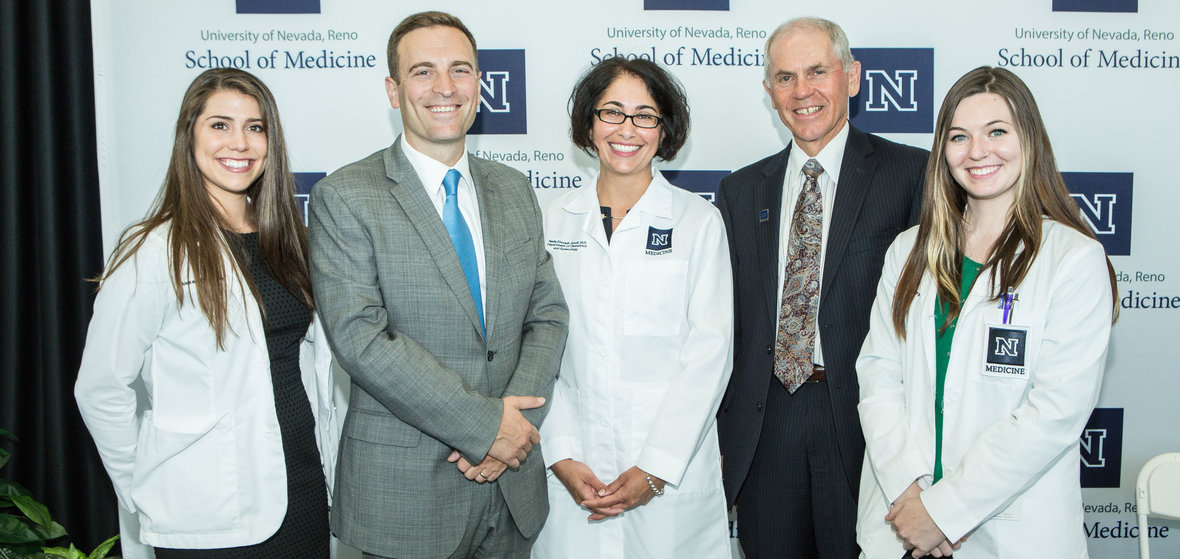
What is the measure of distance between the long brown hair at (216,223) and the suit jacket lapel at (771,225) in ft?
4.47

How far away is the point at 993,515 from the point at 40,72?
3817 mm

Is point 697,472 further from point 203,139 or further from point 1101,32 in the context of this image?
point 1101,32

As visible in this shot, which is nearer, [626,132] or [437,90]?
[437,90]

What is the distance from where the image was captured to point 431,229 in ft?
6.33

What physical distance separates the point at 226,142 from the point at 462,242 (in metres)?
0.69

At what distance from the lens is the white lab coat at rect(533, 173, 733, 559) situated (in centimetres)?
225

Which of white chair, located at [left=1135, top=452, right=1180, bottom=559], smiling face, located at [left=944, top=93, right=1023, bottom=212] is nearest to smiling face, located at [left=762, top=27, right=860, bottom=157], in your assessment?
smiling face, located at [left=944, top=93, right=1023, bottom=212]

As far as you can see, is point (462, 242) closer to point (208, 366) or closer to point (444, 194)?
point (444, 194)

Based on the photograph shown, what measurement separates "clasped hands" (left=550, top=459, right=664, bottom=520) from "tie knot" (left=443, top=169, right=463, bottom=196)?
0.86 metres

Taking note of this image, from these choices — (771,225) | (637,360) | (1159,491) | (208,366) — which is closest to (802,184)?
(771,225)

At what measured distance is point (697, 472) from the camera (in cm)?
228

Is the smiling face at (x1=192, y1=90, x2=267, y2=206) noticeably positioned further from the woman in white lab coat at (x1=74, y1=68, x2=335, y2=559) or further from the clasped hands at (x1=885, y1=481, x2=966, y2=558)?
the clasped hands at (x1=885, y1=481, x2=966, y2=558)

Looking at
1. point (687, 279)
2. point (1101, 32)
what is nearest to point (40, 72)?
point (687, 279)

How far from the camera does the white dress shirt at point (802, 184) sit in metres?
2.43
